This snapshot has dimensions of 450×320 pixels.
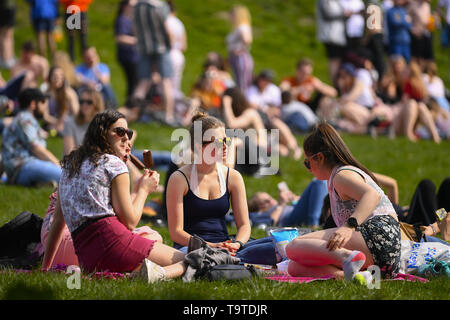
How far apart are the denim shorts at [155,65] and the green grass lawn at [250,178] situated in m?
1.12

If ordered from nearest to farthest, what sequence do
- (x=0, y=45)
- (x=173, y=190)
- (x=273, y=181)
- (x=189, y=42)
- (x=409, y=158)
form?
1. (x=173, y=190)
2. (x=273, y=181)
3. (x=409, y=158)
4. (x=0, y=45)
5. (x=189, y=42)

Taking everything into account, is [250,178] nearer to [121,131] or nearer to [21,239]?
[21,239]

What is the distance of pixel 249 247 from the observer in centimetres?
606

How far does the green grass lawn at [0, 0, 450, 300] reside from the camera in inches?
188

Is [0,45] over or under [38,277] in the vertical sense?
over

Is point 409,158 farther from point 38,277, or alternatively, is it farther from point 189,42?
point 189,42

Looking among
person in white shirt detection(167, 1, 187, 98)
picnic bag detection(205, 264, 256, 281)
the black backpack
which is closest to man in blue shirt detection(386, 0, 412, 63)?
person in white shirt detection(167, 1, 187, 98)

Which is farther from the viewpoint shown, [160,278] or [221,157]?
[221,157]

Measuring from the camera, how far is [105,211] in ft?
17.1

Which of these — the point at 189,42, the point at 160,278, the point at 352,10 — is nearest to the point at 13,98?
the point at 352,10

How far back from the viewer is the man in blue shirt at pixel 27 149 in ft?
30.5

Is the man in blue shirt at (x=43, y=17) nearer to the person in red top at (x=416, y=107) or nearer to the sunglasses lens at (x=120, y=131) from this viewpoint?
the person in red top at (x=416, y=107)

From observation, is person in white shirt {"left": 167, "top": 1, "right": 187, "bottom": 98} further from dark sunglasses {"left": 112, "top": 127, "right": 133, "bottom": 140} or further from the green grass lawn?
dark sunglasses {"left": 112, "top": 127, "right": 133, "bottom": 140}

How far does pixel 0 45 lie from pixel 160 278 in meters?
14.0
